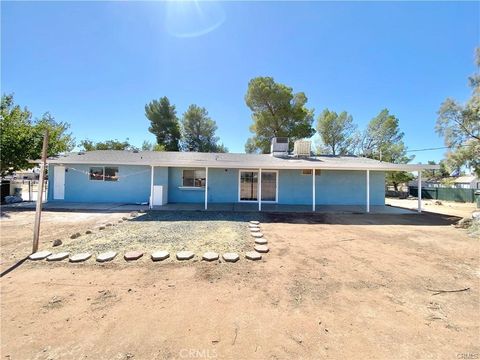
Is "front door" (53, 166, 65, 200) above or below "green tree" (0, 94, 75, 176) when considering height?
below

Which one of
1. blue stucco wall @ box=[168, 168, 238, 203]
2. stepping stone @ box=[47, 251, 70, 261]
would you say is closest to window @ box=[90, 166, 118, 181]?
blue stucco wall @ box=[168, 168, 238, 203]

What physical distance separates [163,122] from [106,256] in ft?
77.6

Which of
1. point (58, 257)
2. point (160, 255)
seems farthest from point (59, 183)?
point (160, 255)

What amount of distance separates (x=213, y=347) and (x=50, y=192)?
13.7m

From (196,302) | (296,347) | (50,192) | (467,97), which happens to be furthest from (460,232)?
(50,192)

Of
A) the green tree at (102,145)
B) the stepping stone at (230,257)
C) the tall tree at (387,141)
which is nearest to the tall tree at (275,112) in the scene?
the tall tree at (387,141)

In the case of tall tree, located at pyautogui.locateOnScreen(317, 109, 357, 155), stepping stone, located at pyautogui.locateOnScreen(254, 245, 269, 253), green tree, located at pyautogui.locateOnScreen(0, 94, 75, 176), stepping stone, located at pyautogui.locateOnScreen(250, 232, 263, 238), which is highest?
tall tree, located at pyautogui.locateOnScreen(317, 109, 357, 155)

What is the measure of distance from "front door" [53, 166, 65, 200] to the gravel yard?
650 centimetres

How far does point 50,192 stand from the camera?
12.0m

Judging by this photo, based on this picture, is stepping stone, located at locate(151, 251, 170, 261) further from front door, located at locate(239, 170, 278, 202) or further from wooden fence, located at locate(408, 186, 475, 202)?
wooden fence, located at locate(408, 186, 475, 202)

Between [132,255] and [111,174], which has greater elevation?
[111,174]

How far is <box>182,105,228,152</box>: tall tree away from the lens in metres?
27.5

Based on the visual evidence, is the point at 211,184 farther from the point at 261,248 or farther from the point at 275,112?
the point at 275,112

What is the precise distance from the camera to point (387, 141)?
2525 centimetres
